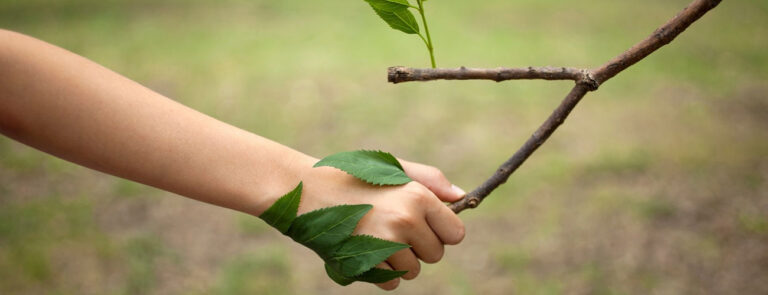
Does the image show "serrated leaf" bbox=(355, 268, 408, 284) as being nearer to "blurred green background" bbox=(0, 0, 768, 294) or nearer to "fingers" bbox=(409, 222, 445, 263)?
"fingers" bbox=(409, 222, 445, 263)

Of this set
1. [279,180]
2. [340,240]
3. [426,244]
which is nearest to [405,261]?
[426,244]

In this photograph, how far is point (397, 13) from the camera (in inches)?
35.9

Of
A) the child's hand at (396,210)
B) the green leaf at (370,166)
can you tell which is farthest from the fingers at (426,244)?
the green leaf at (370,166)

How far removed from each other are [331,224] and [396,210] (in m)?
0.12

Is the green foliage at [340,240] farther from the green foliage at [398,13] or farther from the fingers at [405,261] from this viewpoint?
the green foliage at [398,13]

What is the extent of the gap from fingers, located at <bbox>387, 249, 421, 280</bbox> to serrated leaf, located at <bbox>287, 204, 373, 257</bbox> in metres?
0.12

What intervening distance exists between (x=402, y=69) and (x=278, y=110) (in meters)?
4.17

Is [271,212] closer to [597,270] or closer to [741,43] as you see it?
[597,270]

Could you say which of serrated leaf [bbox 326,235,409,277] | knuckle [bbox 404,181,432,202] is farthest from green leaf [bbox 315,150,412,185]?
serrated leaf [bbox 326,235,409,277]

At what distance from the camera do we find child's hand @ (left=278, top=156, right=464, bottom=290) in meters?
1.01

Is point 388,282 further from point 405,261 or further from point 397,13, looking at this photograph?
point 397,13

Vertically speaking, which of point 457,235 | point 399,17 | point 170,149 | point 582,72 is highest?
point 582,72

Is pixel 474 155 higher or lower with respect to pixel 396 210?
higher

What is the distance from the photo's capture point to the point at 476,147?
4297mm
